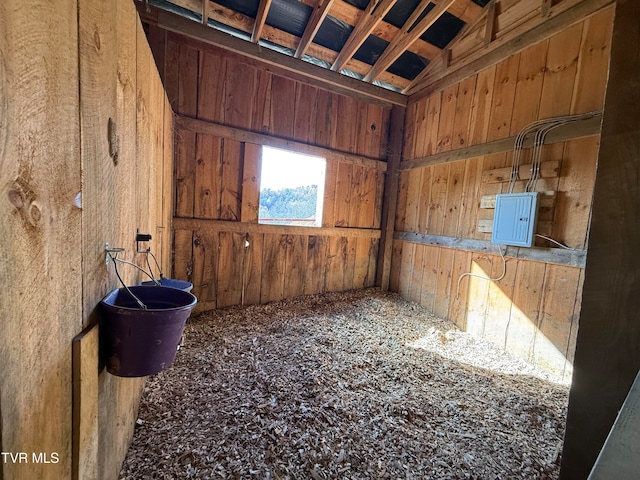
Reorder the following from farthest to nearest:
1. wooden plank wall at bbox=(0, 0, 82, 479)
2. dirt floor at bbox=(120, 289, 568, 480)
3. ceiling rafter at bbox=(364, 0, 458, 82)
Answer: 1. ceiling rafter at bbox=(364, 0, 458, 82)
2. dirt floor at bbox=(120, 289, 568, 480)
3. wooden plank wall at bbox=(0, 0, 82, 479)

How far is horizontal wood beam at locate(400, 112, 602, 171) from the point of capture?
1860 mm

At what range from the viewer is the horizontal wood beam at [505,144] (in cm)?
186

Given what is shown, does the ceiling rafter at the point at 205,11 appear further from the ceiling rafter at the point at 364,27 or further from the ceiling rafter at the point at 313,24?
the ceiling rafter at the point at 364,27

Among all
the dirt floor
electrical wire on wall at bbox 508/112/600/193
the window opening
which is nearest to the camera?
the dirt floor

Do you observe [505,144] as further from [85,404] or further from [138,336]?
[85,404]

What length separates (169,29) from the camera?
223 centimetres

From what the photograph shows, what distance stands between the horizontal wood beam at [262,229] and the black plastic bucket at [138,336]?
178 cm

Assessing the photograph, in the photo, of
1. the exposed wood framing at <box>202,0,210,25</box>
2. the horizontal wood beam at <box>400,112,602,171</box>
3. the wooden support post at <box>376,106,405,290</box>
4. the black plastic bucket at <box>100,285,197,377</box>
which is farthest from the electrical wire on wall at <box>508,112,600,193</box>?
the exposed wood framing at <box>202,0,210,25</box>

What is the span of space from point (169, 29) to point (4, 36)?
2431 millimetres

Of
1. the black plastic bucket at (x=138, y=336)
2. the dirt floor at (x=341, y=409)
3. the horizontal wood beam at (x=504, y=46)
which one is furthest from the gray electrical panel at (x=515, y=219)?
the black plastic bucket at (x=138, y=336)

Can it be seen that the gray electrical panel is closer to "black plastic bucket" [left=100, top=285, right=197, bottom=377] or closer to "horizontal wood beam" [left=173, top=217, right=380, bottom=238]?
"horizontal wood beam" [left=173, top=217, right=380, bottom=238]

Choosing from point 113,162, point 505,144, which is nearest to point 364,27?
point 505,144

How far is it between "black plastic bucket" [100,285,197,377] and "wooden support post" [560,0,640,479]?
1.00 meters

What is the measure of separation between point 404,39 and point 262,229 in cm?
230
